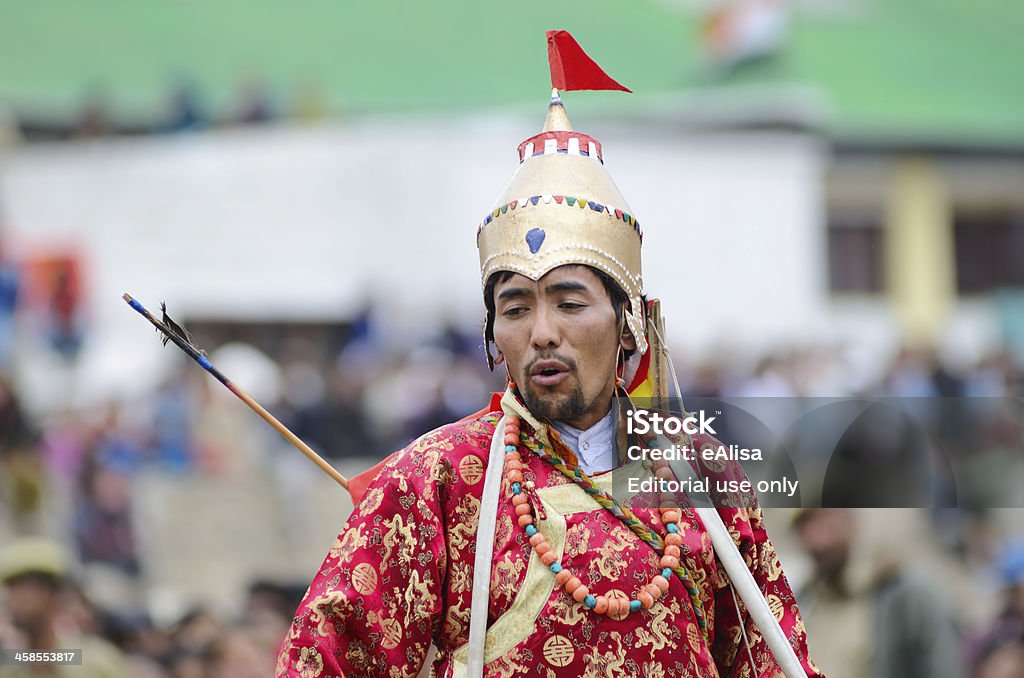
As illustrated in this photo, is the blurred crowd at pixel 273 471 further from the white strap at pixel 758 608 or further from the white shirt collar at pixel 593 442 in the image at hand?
the white strap at pixel 758 608

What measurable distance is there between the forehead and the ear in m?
0.12

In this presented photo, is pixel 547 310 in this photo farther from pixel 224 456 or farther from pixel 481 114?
pixel 481 114

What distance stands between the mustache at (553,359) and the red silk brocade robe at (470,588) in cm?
22

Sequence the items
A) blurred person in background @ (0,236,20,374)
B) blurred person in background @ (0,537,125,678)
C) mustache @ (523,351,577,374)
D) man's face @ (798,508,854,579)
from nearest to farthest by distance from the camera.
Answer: mustache @ (523,351,577,374), man's face @ (798,508,854,579), blurred person in background @ (0,537,125,678), blurred person in background @ (0,236,20,374)

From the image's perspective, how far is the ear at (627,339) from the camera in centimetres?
343

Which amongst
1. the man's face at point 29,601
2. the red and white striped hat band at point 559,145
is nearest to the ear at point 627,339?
the red and white striped hat band at point 559,145

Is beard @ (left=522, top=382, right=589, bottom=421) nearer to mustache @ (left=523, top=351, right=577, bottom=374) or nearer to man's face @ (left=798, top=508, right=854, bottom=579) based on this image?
mustache @ (left=523, top=351, right=577, bottom=374)

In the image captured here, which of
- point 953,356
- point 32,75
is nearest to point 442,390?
point 953,356

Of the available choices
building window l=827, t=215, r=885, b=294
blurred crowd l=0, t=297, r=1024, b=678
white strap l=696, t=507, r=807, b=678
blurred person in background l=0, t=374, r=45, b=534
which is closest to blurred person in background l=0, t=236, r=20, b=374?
blurred crowd l=0, t=297, r=1024, b=678

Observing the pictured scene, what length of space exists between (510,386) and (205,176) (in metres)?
14.1

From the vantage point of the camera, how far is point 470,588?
329 cm

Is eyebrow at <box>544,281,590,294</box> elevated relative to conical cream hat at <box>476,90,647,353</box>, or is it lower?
lower

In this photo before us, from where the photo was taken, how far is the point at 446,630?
130 inches

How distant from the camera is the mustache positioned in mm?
3320
